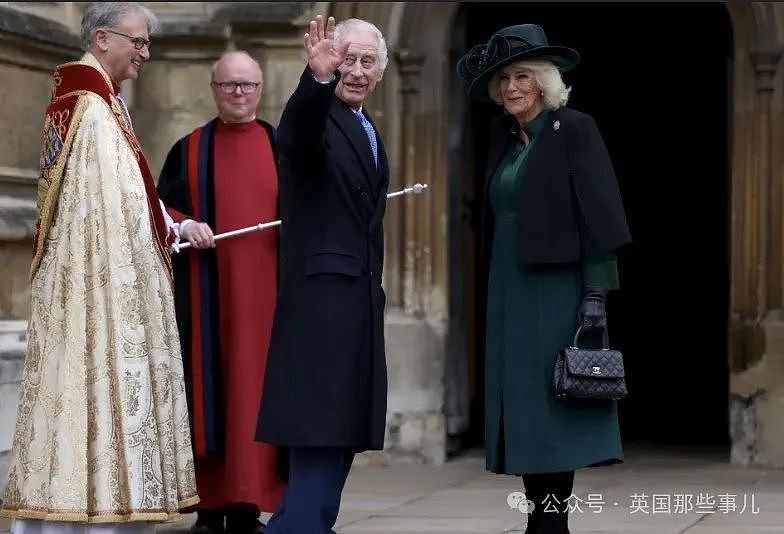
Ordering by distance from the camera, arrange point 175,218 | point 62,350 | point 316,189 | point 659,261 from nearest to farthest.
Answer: point 316,189
point 62,350
point 175,218
point 659,261

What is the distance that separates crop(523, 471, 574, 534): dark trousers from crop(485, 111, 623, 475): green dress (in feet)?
0.35

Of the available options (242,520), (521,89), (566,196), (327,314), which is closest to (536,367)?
(566,196)

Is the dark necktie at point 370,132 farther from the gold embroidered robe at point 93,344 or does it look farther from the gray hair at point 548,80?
the gold embroidered robe at point 93,344

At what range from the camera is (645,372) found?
14039mm

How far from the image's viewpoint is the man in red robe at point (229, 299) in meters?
6.20

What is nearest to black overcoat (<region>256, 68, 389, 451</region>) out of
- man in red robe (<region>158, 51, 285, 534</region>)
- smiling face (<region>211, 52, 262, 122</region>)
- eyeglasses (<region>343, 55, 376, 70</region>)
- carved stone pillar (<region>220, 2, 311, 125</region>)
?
eyeglasses (<region>343, 55, 376, 70</region>)

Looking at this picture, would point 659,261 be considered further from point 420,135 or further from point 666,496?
point 666,496

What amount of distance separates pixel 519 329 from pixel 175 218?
59.6 inches

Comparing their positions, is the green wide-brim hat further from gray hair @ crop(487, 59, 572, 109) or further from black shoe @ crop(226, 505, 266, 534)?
black shoe @ crop(226, 505, 266, 534)

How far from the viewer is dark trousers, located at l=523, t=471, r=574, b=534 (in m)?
5.29

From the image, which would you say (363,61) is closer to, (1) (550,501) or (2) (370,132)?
(2) (370,132)

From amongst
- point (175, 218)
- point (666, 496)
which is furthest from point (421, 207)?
point (175, 218)

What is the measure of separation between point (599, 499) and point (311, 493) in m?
2.57

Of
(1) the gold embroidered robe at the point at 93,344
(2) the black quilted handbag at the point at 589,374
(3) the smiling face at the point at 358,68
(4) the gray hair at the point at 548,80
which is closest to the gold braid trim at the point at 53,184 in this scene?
(1) the gold embroidered robe at the point at 93,344
